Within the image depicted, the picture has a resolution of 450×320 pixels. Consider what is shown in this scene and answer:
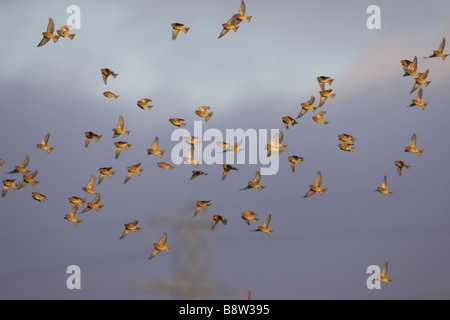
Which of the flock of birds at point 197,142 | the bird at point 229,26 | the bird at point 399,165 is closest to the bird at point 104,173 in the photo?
the flock of birds at point 197,142

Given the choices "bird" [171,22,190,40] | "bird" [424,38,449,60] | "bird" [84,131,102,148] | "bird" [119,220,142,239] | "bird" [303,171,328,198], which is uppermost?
"bird" [171,22,190,40]

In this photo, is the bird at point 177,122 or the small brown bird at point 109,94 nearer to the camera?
the bird at point 177,122

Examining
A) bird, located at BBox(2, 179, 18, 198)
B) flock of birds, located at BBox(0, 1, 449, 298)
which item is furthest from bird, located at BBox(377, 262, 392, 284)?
bird, located at BBox(2, 179, 18, 198)

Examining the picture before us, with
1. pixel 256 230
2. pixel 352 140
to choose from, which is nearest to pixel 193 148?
pixel 256 230

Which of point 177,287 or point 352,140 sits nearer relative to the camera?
point 352,140

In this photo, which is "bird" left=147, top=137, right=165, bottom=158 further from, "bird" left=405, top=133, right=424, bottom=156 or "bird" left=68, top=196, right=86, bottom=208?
"bird" left=405, top=133, right=424, bottom=156

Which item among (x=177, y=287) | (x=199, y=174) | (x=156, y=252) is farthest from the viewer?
(x=177, y=287)

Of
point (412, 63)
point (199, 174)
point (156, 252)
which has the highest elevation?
point (412, 63)

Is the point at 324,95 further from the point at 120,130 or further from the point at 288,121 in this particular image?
the point at 120,130

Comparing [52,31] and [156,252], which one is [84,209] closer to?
[156,252]

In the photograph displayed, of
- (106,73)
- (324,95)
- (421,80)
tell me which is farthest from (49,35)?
(421,80)

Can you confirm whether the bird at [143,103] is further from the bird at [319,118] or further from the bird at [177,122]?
the bird at [319,118]
